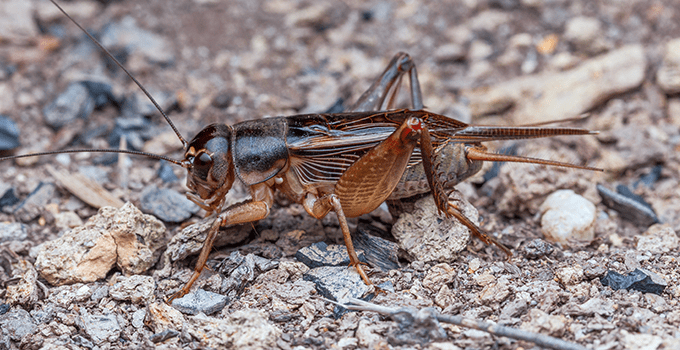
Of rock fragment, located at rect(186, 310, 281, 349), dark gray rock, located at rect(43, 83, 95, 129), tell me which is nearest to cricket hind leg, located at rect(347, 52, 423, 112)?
rock fragment, located at rect(186, 310, 281, 349)

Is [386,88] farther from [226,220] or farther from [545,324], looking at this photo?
[545,324]

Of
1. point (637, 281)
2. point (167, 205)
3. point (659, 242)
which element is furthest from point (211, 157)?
point (659, 242)

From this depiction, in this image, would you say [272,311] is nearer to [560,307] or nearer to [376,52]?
[560,307]

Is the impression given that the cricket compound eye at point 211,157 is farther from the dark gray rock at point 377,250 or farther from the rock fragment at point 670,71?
the rock fragment at point 670,71

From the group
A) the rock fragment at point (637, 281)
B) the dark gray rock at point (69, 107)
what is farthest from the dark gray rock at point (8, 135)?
the rock fragment at point (637, 281)

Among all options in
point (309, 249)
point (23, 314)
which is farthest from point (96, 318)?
point (309, 249)

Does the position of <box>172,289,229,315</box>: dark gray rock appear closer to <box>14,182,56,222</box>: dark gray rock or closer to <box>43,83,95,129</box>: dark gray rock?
<box>14,182,56,222</box>: dark gray rock
